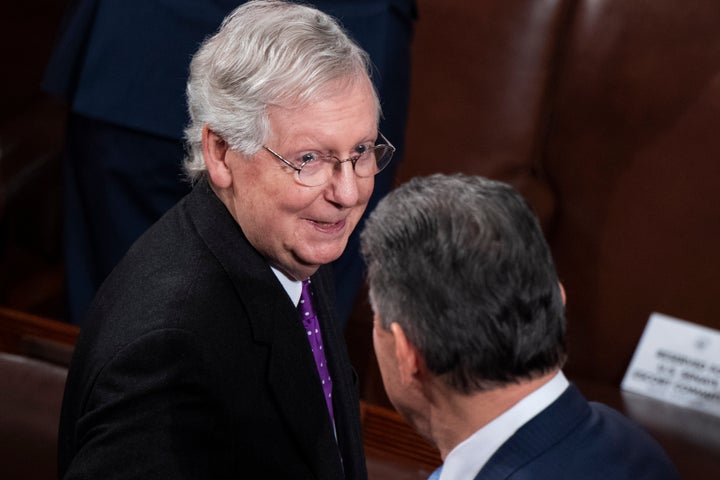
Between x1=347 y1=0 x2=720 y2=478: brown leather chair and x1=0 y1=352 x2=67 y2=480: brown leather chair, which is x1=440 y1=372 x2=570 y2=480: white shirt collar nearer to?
x1=0 y1=352 x2=67 y2=480: brown leather chair

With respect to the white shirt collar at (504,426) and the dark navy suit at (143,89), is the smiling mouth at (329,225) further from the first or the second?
the dark navy suit at (143,89)

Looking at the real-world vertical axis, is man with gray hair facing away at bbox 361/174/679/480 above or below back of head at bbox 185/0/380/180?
below

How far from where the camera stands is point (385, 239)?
1237 mm

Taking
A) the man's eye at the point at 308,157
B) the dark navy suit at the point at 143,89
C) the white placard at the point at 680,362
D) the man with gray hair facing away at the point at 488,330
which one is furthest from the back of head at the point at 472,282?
the white placard at the point at 680,362

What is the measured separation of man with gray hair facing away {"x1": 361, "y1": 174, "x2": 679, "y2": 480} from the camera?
3.89 ft

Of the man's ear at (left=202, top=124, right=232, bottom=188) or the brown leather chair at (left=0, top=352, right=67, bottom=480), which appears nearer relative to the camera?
the man's ear at (left=202, top=124, right=232, bottom=188)

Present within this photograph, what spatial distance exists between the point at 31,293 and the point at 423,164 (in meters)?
1.20

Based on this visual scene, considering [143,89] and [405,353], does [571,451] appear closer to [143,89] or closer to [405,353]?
[405,353]

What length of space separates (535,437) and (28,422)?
123cm

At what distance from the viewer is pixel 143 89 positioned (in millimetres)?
2311

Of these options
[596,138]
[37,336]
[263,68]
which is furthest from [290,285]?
[596,138]

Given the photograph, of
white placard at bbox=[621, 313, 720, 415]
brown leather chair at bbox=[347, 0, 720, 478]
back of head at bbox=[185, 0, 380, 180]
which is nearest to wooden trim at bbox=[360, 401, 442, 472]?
brown leather chair at bbox=[347, 0, 720, 478]

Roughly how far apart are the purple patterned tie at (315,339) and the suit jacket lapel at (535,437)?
0.48m

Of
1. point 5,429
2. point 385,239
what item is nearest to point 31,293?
point 5,429
